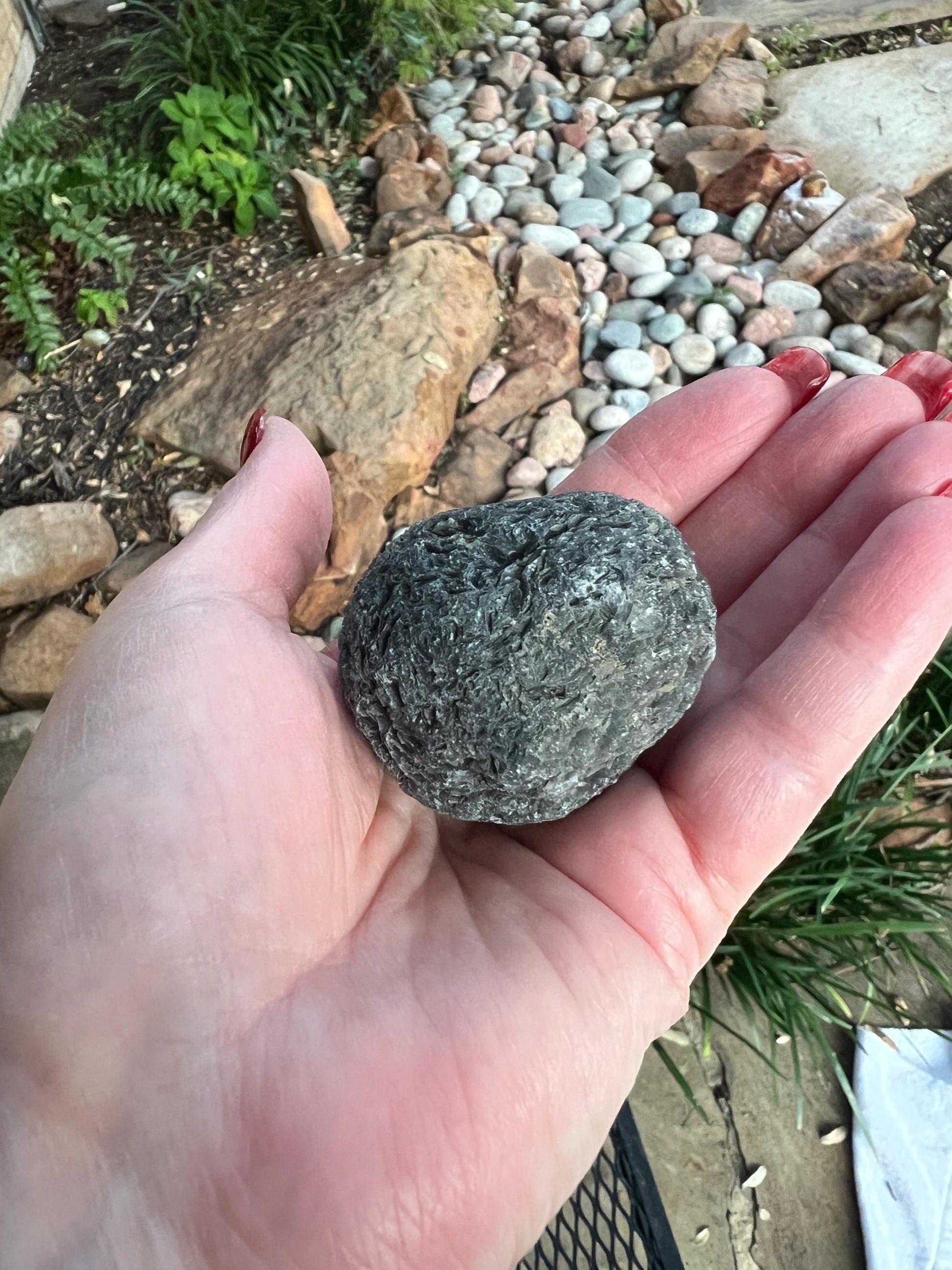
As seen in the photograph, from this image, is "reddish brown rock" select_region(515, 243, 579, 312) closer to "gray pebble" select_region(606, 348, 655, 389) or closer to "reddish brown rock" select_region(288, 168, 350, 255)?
"gray pebble" select_region(606, 348, 655, 389)

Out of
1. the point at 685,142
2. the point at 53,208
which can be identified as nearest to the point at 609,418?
the point at 685,142

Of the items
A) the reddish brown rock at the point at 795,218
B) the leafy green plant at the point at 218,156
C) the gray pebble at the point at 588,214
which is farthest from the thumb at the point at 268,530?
the reddish brown rock at the point at 795,218

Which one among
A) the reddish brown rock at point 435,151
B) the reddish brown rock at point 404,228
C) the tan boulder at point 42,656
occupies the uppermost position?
the reddish brown rock at point 435,151

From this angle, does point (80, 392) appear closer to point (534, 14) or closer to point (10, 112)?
point (10, 112)

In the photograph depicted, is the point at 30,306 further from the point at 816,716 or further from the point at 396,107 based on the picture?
the point at 816,716

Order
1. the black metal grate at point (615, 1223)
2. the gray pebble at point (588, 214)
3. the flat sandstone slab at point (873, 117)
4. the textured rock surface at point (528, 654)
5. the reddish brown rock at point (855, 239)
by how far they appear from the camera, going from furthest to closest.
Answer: the flat sandstone slab at point (873, 117)
the gray pebble at point (588, 214)
the reddish brown rock at point (855, 239)
the black metal grate at point (615, 1223)
the textured rock surface at point (528, 654)

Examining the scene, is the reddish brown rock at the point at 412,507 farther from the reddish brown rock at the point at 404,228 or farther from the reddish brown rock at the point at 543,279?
the reddish brown rock at the point at 404,228
